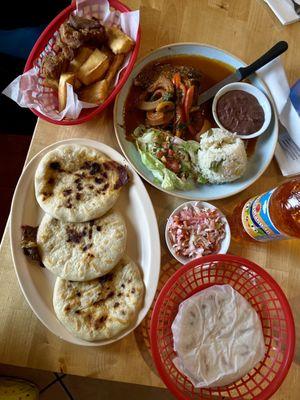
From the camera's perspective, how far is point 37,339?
1.39 m

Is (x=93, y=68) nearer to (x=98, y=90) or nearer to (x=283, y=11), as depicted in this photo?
(x=98, y=90)

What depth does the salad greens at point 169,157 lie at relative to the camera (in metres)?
1.51

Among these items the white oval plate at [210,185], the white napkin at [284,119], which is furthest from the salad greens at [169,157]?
the white napkin at [284,119]

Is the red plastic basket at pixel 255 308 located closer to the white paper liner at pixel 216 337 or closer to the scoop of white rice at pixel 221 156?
the white paper liner at pixel 216 337

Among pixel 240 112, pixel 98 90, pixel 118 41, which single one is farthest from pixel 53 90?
pixel 240 112

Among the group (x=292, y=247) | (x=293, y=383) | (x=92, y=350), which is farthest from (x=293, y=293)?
(x=92, y=350)

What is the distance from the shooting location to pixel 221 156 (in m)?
1.48

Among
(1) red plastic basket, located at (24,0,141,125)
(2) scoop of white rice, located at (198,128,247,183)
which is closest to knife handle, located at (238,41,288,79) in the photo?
(2) scoop of white rice, located at (198,128,247,183)

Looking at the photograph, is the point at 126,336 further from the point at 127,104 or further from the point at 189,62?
the point at 189,62

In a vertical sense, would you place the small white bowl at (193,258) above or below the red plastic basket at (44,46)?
below

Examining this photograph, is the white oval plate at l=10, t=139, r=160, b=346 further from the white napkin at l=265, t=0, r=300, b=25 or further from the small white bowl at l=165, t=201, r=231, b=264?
the white napkin at l=265, t=0, r=300, b=25

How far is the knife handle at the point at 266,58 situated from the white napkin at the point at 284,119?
0.16ft

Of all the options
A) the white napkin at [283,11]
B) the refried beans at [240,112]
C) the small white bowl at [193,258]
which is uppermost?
the white napkin at [283,11]

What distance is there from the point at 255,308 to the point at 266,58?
938 mm
